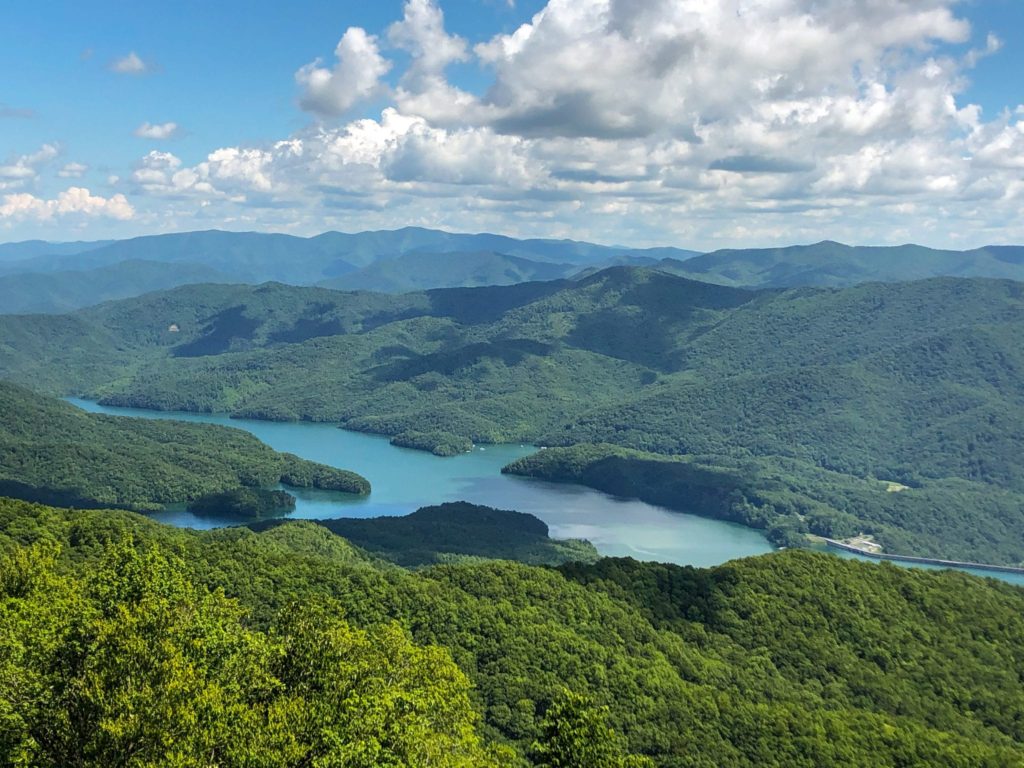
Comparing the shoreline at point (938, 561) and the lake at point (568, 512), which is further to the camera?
the shoreline at point (938, 561)

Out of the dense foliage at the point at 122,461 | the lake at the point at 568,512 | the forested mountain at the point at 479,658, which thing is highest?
the forested mountain at the point at 479,658

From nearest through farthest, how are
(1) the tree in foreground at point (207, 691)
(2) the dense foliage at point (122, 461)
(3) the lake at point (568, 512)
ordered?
(1) the tree in foreground at point (207, 691) < (2) the dense foliage at point (122, 461) < (3) the lake at point (568, 512)

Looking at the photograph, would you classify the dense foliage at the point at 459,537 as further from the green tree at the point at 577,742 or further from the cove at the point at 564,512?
the green tree at the point at 577,742

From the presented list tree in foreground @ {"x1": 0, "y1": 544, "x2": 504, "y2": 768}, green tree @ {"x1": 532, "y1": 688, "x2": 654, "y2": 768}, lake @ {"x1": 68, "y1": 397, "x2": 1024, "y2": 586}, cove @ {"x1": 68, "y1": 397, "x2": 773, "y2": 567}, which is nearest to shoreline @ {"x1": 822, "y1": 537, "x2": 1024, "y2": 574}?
lake @ {"x1": 68, "y1": 397, "x2": 1024, "y2": 586}

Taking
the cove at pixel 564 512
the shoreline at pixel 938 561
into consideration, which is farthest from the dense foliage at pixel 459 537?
Answer: the shoreline at pixel 938 561

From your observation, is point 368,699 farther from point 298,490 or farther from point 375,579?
point 298,490

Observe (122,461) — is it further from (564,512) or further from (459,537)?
(564,512)

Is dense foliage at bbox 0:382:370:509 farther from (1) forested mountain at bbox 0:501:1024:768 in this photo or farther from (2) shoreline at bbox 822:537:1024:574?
(2) shoreline at bbox 822:537:1024:574

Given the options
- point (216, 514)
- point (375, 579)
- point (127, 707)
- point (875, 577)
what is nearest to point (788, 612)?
point (875, 577)
